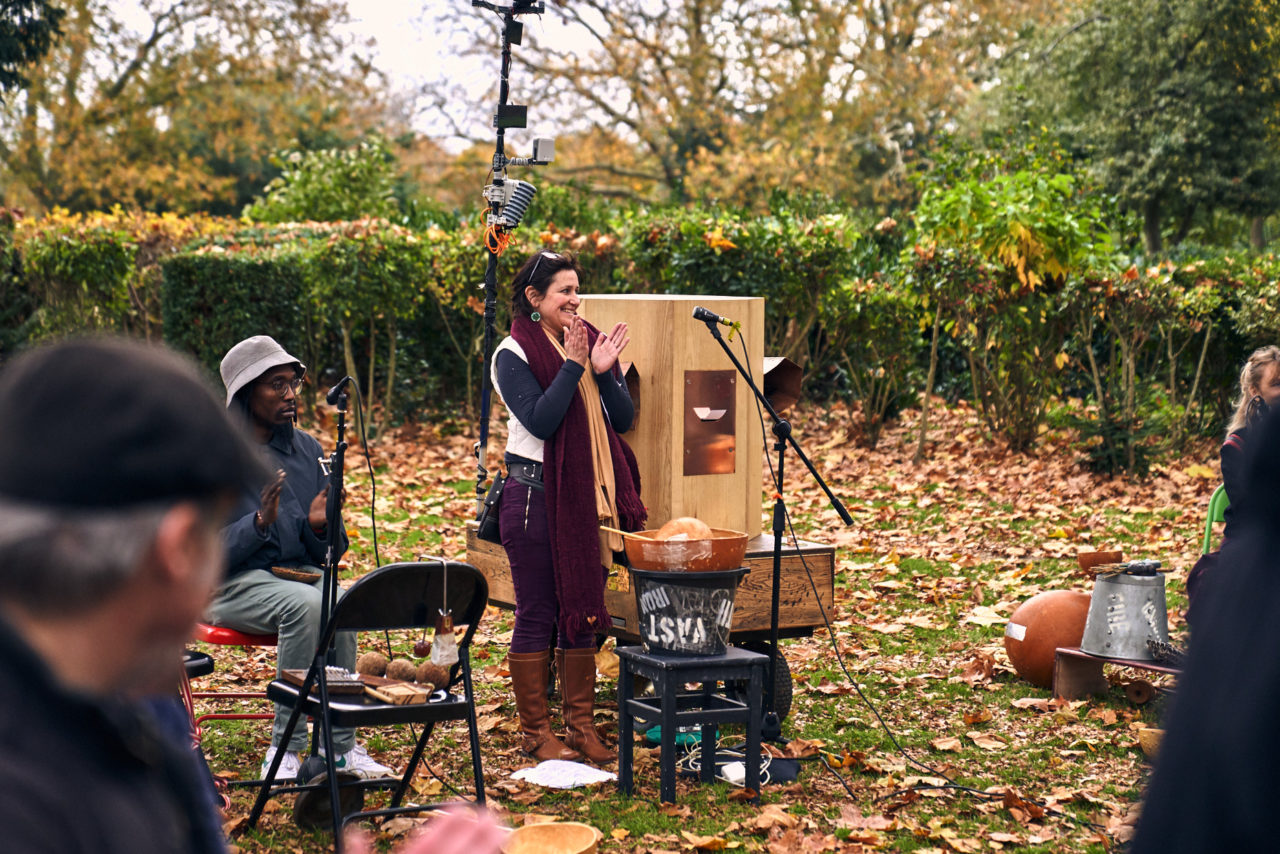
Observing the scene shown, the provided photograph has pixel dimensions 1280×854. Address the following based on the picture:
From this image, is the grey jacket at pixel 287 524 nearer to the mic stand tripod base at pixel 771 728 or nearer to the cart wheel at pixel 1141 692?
the mic stand tripod base at pixel 771 728

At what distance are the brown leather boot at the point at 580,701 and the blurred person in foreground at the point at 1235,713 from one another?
393 centimetres

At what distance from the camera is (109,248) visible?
41.3ft

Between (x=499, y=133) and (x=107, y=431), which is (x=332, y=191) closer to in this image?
(x=499, y=133)

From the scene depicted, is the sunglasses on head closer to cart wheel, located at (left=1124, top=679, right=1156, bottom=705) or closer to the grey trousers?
the grey trousers

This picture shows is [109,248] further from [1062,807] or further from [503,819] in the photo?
[1062,807]

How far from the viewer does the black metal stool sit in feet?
15.5

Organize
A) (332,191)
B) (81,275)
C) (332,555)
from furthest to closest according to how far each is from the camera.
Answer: (332,191) → (81,275) → (332,555)

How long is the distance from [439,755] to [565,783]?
27.2 inches

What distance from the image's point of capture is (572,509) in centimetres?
518

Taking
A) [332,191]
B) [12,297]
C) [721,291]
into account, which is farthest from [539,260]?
[332,191]

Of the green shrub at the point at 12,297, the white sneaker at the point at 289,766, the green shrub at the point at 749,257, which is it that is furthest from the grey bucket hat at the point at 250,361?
the green shrub at the point at 12,297

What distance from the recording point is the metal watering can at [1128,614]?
5793 mm

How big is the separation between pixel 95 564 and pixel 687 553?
3766mm

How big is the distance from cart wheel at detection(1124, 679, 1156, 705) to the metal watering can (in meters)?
0.28
